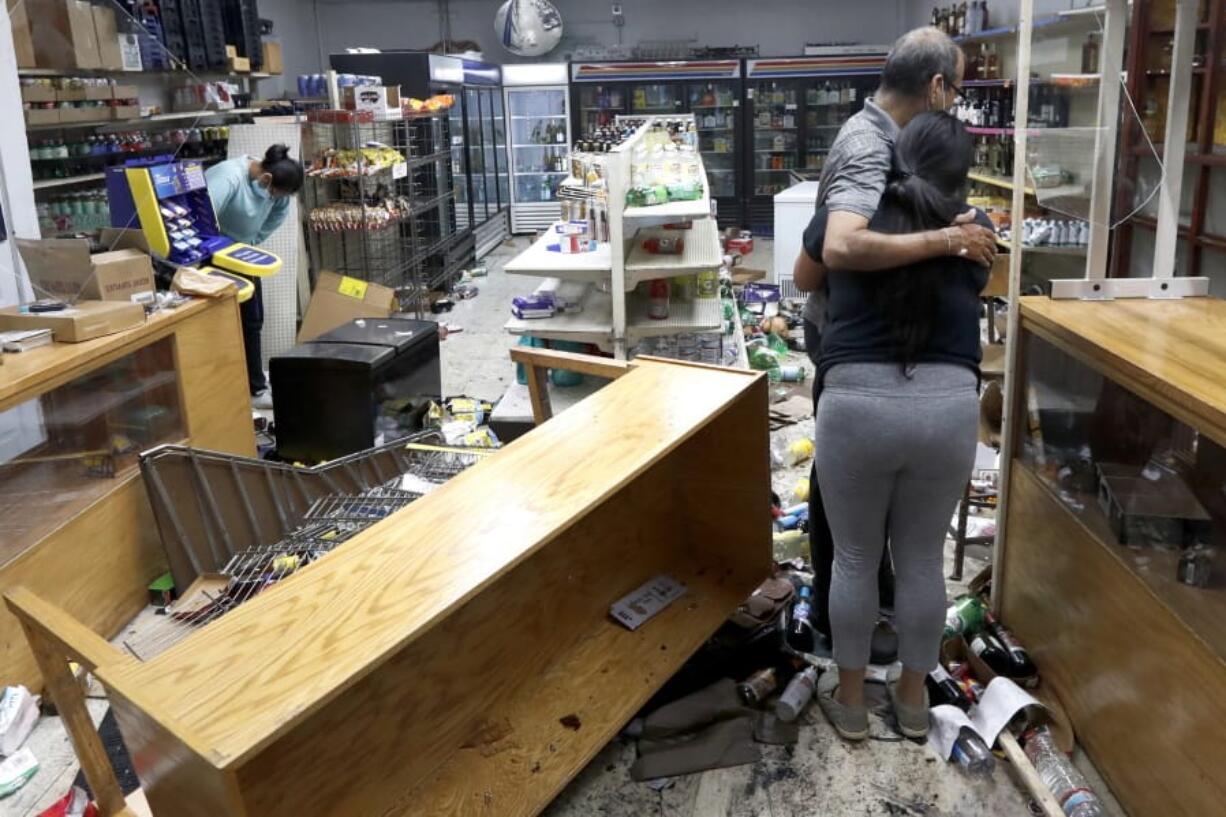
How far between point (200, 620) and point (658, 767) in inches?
56.0

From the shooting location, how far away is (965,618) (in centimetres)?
286

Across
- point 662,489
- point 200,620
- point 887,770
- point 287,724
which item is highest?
point 287,724

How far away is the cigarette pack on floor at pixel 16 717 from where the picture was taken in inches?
99.9

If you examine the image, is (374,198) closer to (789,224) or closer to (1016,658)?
(789,224)

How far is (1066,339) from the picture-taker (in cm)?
239

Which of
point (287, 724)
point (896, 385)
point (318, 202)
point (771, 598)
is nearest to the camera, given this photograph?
point (287, 724)

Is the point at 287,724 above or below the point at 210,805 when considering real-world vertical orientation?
above

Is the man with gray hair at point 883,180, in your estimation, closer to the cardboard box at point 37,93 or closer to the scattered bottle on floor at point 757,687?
the scattered bottle on floor at point 757,687

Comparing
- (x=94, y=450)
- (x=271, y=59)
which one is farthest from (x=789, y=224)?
(x=94, y=450)

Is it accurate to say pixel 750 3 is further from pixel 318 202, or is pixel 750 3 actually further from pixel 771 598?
pixel 771 598

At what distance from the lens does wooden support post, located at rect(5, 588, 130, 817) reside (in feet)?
5.00

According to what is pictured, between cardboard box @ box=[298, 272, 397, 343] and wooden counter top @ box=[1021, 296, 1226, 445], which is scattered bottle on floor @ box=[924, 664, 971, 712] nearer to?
wooden counter top @ box=[1021, 296, 1226, 445]

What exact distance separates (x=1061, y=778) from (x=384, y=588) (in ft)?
5.40

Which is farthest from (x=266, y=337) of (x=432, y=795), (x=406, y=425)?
(x=432, y=795)
